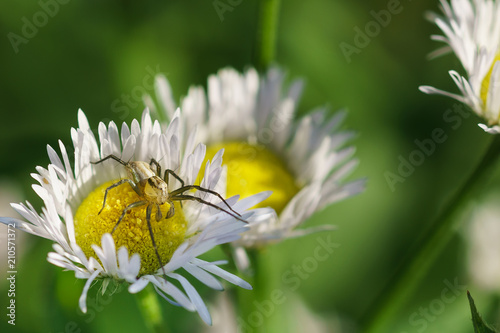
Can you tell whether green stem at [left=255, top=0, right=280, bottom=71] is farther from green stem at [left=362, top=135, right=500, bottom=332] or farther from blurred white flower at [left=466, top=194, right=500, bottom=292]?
blurred white flower at [left=466, top=194, right=500, bottom=292]

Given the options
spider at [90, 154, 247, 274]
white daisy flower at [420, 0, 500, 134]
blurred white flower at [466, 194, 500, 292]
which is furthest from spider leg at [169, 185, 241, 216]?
blurred white flower at [466, 194, 500, 292]

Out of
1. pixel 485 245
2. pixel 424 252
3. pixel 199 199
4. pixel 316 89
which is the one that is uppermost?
pixel 316 89

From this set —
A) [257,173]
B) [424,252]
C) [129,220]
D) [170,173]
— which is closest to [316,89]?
[257,173]

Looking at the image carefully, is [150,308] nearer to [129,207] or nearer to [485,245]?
[129,207]

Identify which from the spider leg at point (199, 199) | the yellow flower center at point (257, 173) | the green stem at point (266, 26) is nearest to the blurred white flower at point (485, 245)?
the yellow flower center at point (257, 173)

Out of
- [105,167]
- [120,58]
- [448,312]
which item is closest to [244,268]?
[105,167]

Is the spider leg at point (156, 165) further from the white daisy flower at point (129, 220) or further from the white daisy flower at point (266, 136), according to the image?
the white daisy flower at point (266, 136)
